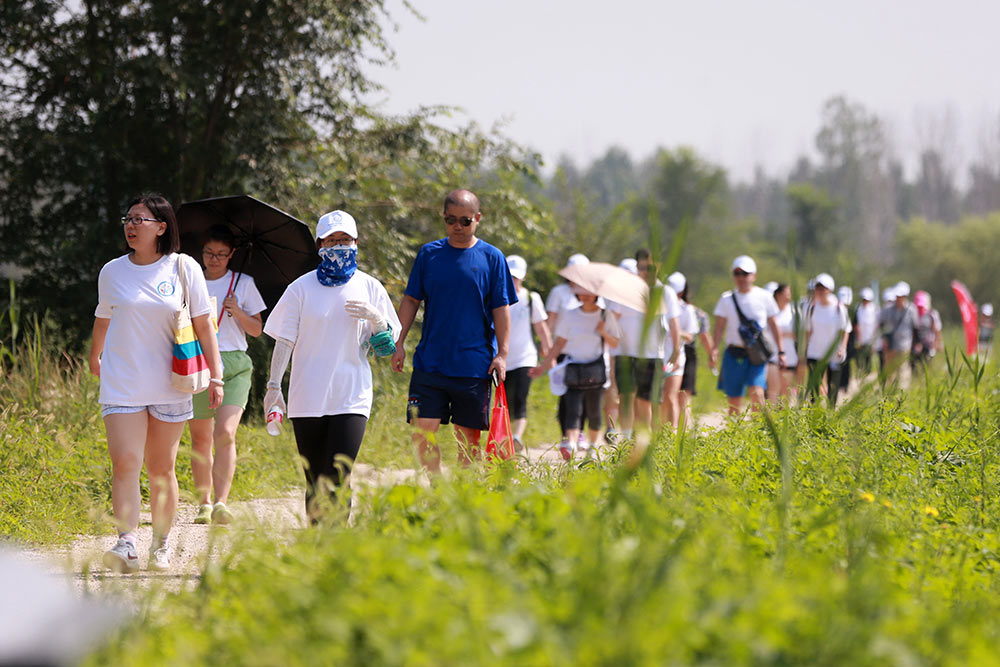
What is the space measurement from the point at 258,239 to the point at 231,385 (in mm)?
933

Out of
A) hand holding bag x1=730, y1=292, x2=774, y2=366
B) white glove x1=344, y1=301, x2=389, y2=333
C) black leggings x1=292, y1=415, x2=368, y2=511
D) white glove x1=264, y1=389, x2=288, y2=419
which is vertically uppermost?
white glove x1=344, y1=301, x2=389, y2=333

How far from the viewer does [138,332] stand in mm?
5605

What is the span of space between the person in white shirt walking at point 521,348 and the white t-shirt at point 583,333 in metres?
0.26

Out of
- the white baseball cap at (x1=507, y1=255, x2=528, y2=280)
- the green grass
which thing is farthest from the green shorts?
the white baseball cap at (x1=507, y1=255, x2=528, y2=280)

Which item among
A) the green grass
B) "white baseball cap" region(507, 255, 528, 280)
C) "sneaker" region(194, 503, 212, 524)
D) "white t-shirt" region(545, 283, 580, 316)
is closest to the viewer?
the green grass

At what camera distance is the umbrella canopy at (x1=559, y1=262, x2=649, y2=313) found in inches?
336

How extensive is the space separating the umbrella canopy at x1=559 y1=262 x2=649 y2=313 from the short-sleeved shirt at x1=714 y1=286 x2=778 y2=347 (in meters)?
2.46

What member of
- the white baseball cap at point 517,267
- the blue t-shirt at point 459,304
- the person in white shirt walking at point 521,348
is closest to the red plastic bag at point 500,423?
the blue t-shirt at point 459,304

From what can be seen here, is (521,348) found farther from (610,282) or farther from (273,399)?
(273,399)

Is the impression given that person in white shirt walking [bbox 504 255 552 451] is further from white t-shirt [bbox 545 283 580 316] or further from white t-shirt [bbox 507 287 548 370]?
white t-shirt [bbox 545 283 580 316]

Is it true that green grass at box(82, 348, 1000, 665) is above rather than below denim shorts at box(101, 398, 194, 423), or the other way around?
below

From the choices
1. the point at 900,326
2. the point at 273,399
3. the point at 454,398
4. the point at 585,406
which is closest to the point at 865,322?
the point at 900,326

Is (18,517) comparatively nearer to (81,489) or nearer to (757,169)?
(81,489)

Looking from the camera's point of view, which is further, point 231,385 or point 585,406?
point 585,406
